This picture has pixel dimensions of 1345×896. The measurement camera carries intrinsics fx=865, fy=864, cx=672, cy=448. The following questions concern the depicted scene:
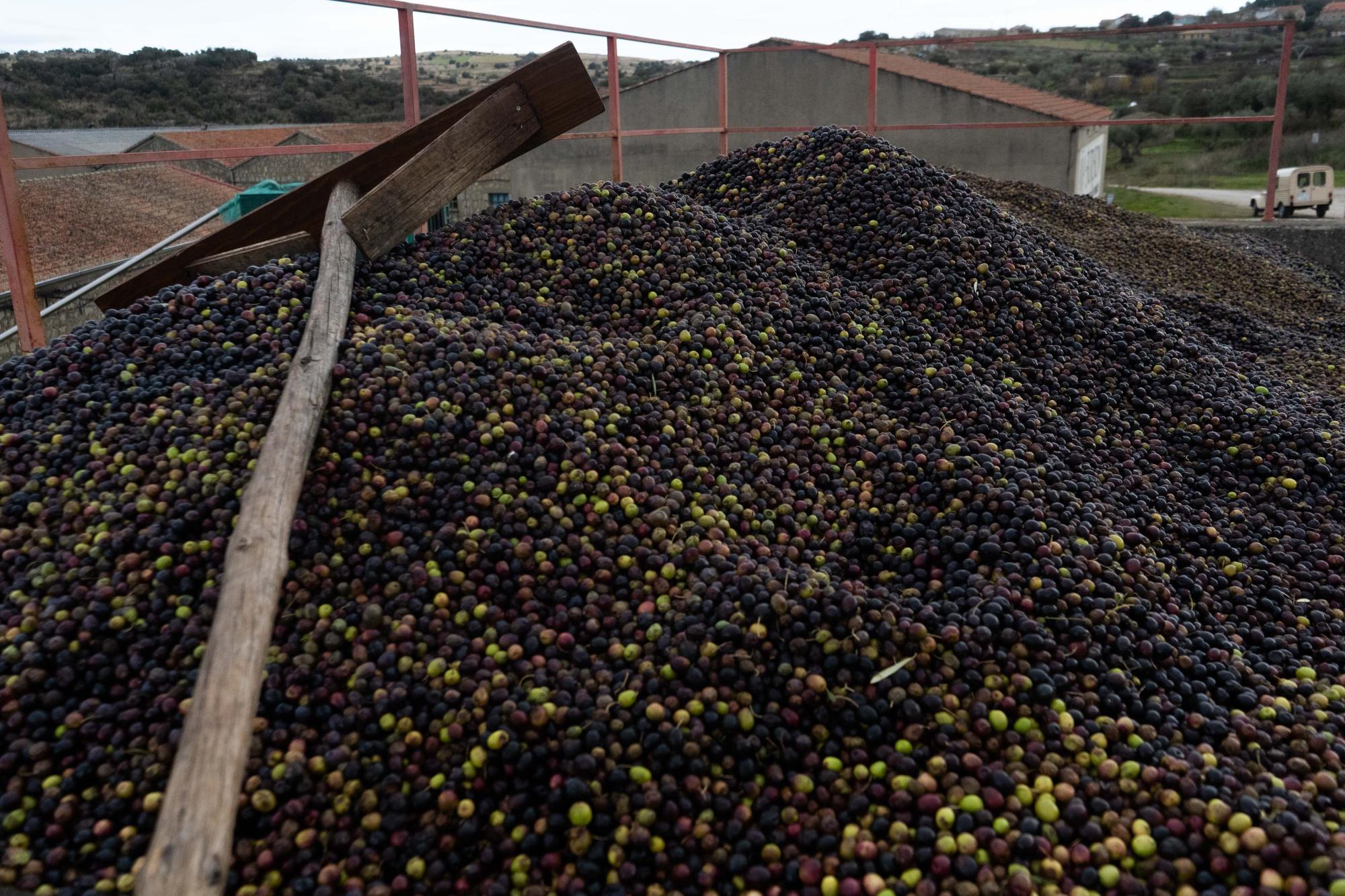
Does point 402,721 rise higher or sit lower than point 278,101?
lower

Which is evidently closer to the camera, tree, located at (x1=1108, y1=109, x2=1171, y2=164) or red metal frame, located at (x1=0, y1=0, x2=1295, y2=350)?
red metal frame, located at (x1=0, y1=0, x2=1295, y2=350)

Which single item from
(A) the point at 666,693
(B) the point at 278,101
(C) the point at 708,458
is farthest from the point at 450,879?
(B) the point at 278,101

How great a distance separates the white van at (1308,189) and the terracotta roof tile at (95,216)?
13325 millimetres

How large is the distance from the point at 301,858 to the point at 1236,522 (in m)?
2.76

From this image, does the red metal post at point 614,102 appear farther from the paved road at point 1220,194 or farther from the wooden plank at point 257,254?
the paved road at point 1220,194

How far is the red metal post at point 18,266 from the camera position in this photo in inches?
124

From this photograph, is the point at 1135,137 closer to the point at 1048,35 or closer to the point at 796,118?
the point at 796,118

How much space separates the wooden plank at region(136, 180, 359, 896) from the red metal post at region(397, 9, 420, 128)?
7.26 ft

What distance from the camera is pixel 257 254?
10.3 ft

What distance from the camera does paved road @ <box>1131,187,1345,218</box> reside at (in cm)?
1944

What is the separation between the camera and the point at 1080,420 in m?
3.06

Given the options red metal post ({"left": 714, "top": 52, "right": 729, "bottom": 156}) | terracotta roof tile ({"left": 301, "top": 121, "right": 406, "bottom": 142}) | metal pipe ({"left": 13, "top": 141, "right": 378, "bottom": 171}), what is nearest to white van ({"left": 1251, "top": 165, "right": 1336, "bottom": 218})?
red metal post ({"left": 714, "top": 52, "right": 729, "bottom": 156})

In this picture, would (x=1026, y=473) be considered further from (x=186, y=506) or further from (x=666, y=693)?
(x=186, y=506)

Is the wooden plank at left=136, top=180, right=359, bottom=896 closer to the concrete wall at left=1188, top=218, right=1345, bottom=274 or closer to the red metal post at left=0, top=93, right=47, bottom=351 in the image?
the red metal post at left=0, top=93, right=47, bottom=351
